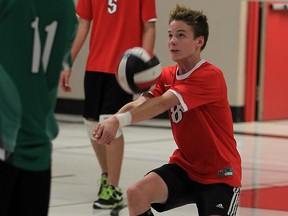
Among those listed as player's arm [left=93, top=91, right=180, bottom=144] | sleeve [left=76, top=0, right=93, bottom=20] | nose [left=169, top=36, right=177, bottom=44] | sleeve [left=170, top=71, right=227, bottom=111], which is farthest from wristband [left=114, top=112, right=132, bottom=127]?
sleeve [left=76, top=0, right=93, bottom=20]

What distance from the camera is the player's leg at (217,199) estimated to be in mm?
4676

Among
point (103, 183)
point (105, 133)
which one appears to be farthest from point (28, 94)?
point (103, 183)

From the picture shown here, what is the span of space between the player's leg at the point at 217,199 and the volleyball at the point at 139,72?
637 millimetres

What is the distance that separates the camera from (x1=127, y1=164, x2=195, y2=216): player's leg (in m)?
4.67

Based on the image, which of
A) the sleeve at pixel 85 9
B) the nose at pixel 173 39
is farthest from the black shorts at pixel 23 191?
the sleeve at pixel 85 9

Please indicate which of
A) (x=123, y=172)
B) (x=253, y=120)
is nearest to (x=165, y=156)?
(x=123, y=172)

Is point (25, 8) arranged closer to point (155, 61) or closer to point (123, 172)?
point (155, 61)

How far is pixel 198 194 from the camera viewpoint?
4.79m

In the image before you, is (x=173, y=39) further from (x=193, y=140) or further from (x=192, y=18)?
(x=193, y=140)

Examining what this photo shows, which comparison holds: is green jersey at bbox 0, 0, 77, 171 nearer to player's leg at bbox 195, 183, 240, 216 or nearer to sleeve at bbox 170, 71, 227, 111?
sleeve at bbox 170, 71, 227, 111

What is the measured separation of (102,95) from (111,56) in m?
0.29

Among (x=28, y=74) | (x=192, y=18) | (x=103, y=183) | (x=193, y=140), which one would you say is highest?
(x=192, y=18)

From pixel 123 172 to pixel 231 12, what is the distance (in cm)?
433

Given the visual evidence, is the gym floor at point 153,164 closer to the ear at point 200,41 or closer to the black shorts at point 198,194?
the black shorts at point 198,194
